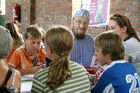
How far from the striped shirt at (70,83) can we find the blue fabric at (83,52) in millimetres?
1286

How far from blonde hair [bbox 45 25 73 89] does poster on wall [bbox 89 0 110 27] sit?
3.49 m

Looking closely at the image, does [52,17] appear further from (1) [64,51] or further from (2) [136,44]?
(1) [64,51]

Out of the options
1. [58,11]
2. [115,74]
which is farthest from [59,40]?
[58,11]

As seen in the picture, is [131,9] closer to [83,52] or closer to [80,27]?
[80,27]

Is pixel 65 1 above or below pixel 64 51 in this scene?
above

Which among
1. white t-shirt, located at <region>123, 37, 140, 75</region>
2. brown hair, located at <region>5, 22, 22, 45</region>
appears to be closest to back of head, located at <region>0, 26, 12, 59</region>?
white t-shirt, located at <region>123, 37, 140, 75</region>

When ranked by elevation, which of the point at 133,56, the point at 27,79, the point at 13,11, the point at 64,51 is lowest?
the point at 27,79

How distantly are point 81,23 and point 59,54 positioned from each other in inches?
57.1

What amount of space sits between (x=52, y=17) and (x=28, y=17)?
3.48ft

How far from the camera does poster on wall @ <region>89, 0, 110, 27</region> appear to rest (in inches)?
197

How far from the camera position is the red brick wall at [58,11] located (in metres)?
4.04

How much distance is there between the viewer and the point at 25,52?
102 inches

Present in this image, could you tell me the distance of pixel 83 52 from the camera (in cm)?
292

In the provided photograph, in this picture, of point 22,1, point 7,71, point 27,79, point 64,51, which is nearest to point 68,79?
point 64,51
